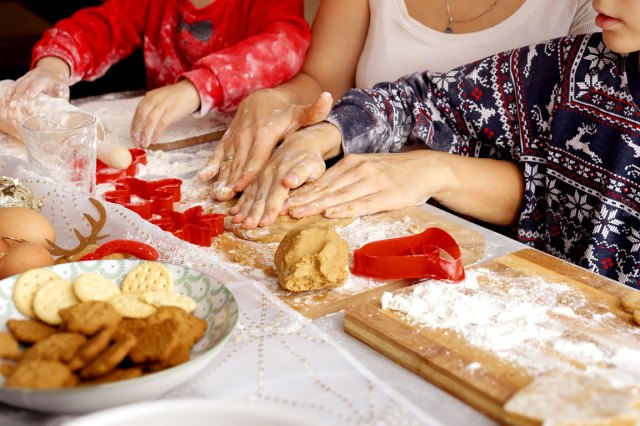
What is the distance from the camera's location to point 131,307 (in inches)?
33.7

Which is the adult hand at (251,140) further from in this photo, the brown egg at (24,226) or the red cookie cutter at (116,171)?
the brown egg at (24,226)

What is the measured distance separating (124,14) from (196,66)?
1.83ft

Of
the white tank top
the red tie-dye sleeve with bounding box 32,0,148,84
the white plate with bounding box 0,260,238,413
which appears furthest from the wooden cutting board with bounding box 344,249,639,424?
the red tie-dye sleeve with bounding box 32,0,148,84

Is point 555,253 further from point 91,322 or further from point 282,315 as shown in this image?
point 91,322

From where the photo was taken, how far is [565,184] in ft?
5.09

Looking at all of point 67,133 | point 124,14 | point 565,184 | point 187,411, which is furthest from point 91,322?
point 124,14

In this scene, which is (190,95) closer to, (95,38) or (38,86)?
(38,86)

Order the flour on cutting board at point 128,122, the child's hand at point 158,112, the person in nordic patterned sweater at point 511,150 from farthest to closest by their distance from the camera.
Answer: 1. the flour on cutting board at point 128,122
2. the child's hand at point 158,112
3. the person in nordic patterned sweater at point 511,150

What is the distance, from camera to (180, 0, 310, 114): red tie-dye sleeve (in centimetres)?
194

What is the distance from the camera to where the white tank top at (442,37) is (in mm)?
1812

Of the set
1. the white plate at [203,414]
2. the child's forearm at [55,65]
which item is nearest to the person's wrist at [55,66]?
the child's forearm at [55,65]

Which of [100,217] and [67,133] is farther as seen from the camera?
[67,133]

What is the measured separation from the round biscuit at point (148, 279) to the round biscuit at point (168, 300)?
0.12 feet

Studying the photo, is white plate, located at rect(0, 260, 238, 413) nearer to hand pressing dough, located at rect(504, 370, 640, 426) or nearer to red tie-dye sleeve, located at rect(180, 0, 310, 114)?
hand pressing dough, located at rect(504, 370, 640, 426)
